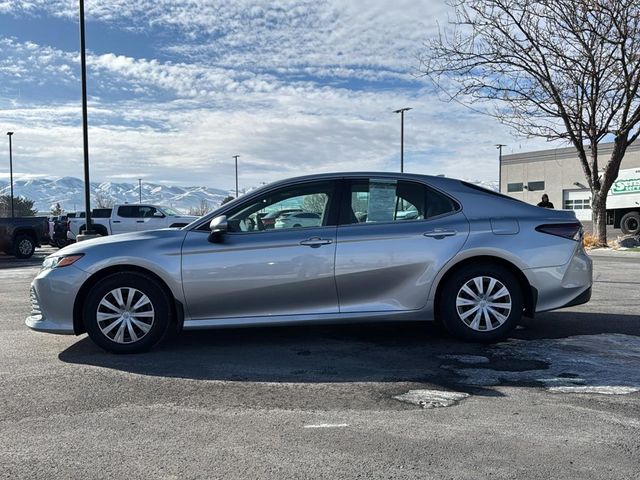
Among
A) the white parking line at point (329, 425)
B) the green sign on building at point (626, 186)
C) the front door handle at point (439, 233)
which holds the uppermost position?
the green sign on building at point (626, 186)

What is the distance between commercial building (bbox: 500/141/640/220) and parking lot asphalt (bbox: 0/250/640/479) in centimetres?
4435

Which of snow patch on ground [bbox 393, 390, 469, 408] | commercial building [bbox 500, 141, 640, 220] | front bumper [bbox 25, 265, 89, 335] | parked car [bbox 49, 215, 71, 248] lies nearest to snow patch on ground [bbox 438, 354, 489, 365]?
snow patch on ground [bbox 393, 390, 469, 408]

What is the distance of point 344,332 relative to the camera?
19.9 feet

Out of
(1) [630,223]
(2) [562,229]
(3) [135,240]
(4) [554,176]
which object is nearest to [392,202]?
(2) [562,229]

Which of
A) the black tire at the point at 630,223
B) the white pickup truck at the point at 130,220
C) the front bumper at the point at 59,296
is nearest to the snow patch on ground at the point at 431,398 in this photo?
the front bumper at the point at 59,296

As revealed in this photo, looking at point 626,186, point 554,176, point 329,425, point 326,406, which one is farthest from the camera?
point 554,176

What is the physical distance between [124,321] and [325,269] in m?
1.89

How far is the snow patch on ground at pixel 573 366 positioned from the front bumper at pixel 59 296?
3.33 metres

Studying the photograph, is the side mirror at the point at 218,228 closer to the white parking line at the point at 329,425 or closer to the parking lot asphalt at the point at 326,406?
the parking lot asphalt at the point at 326,406

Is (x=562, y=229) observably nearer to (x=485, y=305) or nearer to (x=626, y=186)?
(x=485, y=305)

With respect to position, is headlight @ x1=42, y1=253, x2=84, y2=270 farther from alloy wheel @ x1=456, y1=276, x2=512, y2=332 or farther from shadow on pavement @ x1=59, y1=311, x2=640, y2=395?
alloy wheel @ x1=456, y1=276, x2=512, y2=332

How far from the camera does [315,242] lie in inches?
205

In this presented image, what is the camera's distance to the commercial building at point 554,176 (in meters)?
47.2

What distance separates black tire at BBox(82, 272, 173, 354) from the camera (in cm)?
517
